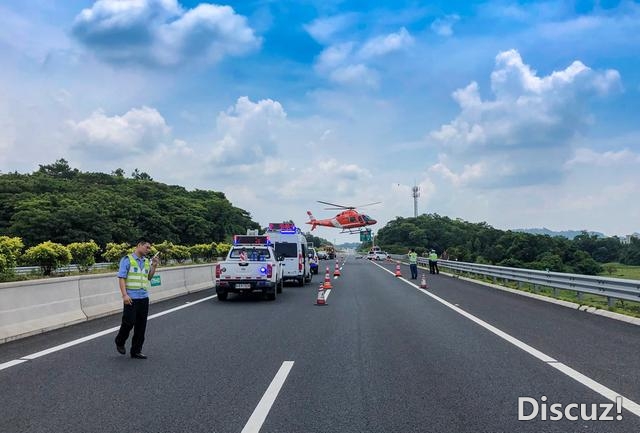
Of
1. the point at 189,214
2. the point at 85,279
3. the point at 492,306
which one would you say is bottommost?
the point at 492,306

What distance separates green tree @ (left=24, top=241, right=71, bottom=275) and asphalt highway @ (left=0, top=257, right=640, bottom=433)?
922 centimetres

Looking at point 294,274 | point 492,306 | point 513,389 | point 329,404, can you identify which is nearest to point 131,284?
point 329,404

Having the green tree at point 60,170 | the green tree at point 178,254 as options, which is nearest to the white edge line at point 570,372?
the green tree at point 178,254

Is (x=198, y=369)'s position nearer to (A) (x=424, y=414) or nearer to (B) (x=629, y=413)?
(A) (x=424, y=414)

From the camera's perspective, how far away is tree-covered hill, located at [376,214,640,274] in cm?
7181

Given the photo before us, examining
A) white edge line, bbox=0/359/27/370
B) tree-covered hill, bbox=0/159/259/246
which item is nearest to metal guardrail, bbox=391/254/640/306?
white edge line, bbox=0/359/27/370

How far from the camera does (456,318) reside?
13.0 meters

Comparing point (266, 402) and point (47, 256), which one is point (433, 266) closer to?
point (47, 256)

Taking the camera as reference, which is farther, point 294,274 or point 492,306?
point 294,274

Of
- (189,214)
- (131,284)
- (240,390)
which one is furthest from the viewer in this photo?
(189,214)

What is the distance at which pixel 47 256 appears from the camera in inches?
791

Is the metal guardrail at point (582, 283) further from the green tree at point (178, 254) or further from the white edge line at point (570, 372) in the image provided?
the green tree at point (178, 254)

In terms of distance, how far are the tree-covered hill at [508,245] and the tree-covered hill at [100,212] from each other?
40.6m

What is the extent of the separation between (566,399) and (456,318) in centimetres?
706
